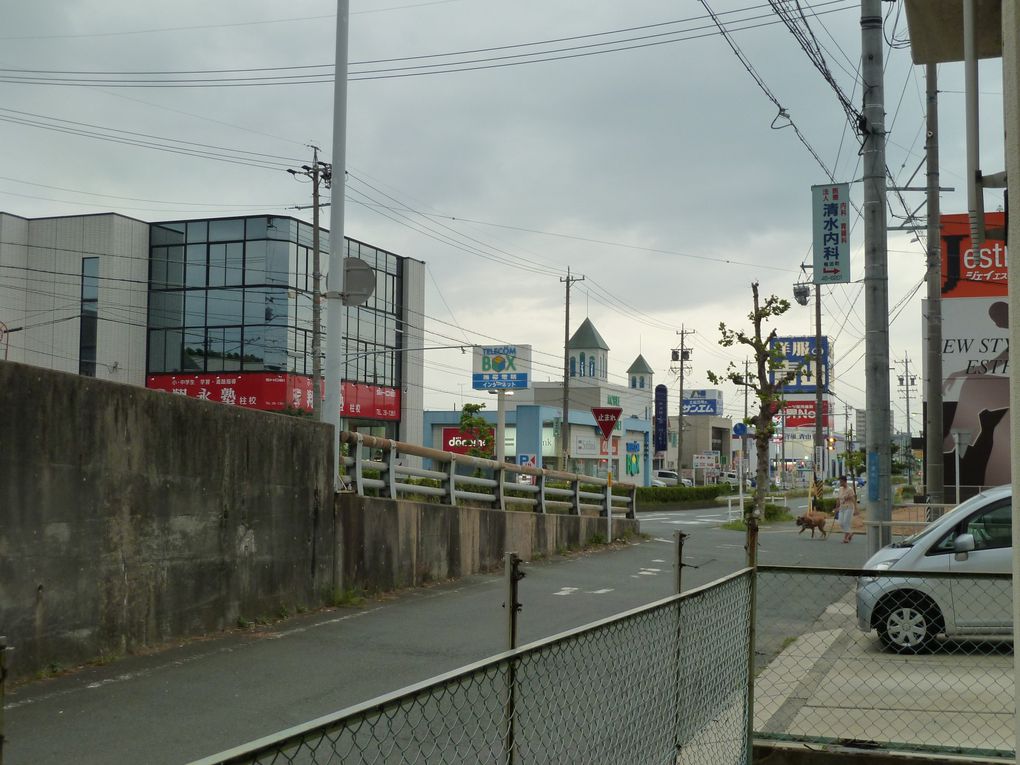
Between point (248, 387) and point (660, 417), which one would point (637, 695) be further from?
point (660, 417)

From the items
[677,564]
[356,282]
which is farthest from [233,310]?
[677,564]

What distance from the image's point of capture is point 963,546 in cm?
1062

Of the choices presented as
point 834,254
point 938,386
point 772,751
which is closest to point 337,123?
point 834,254

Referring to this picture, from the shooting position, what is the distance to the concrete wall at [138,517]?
804cm

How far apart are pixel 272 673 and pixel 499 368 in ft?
112

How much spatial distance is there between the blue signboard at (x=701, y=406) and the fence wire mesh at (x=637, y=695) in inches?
3397

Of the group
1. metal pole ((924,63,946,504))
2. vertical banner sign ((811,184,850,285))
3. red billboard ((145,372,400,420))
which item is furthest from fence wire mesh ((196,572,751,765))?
red billboard ((145,372,400,420))

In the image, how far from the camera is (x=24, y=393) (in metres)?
8.09

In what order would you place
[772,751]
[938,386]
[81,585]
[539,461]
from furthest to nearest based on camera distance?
[539,461], [938,386], [81,585], [772,751]

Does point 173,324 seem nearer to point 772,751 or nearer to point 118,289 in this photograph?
point 118,289

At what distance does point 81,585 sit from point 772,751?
5792mm

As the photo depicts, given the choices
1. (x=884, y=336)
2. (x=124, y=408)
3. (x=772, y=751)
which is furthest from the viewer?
(x=884, y=336)

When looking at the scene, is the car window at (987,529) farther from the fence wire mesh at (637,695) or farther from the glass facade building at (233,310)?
the glass facade building at (233,310)

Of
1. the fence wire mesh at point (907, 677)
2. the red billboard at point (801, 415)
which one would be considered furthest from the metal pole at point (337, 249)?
the red billboard at point (801, 415)
